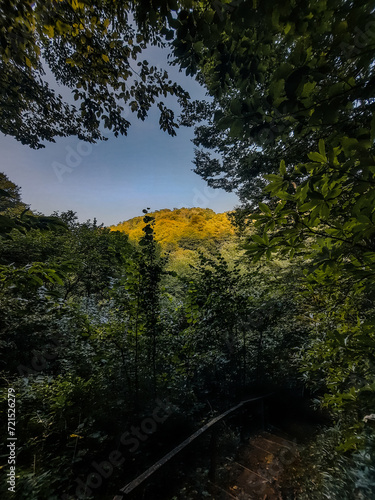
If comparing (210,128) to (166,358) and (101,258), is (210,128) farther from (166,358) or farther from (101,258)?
(166,358)

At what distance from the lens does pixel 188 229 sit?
31562mm

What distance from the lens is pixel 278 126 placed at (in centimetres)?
100

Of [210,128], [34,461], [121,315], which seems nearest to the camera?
[34,461]

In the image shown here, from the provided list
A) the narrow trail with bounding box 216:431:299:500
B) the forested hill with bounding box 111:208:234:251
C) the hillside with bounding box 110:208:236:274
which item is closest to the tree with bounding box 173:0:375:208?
the narrow trail with bounding box 216:431:299:500

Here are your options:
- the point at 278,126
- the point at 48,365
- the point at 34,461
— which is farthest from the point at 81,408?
the point at 278,126

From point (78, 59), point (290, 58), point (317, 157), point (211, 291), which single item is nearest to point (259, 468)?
point (211, 291)

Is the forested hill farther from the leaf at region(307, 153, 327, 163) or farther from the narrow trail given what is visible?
the leaf at region(307, 153, 327, 163)

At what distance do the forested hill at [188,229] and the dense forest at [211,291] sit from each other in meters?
22.0

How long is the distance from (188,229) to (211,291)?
27729 millimetres

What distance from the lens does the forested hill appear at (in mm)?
28531

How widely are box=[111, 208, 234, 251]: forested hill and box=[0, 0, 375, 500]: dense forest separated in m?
22.0

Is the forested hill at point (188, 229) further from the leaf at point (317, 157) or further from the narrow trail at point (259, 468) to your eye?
the leaf at point (317, 157)

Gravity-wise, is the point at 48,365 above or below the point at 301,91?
below

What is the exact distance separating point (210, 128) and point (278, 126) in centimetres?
891
